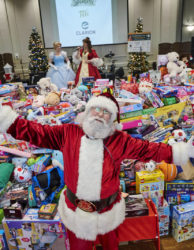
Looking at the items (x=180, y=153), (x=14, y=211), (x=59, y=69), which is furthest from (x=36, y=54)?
(x=180, y=153)

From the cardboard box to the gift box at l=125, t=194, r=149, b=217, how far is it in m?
0.53

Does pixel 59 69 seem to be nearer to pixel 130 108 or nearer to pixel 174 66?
pixel 174 66

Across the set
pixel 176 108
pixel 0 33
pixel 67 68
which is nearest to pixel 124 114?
pixel 176 108

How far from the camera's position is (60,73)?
15.7ft

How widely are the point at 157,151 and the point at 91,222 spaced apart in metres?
0.59

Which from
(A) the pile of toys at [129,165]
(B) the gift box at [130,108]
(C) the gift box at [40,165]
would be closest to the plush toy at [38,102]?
(A) the pile of toys at [129,165]

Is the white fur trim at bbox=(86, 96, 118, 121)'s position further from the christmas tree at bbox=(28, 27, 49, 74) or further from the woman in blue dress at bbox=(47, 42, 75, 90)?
the christmas tree at bbox=(28, 27, 49, 74)

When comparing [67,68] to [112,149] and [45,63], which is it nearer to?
[45,63]

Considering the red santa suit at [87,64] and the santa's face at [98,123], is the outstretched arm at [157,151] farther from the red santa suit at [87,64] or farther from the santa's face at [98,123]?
the red santa suit at [87,64]

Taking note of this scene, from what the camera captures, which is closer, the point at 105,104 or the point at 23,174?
the point at 105,104

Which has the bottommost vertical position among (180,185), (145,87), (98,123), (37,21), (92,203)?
(180,185)

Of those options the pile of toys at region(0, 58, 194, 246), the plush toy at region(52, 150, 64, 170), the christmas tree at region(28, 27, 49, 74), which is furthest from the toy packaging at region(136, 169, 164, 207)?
the christmas tree at region(28, 27, 49, 74)

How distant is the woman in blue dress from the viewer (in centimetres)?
476

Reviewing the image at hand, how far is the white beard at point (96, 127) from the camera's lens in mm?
1272
